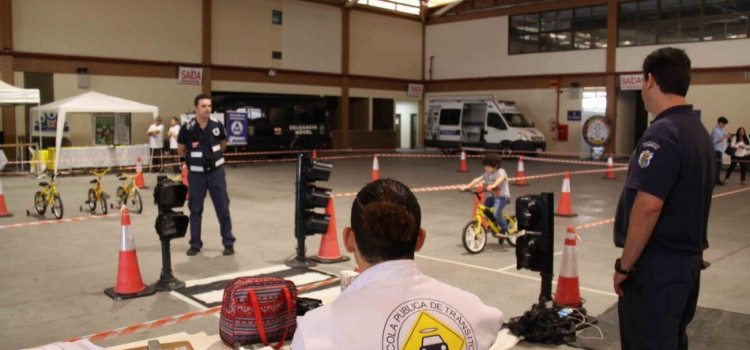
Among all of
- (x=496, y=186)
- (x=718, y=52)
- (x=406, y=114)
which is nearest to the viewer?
(x=496, y=186)

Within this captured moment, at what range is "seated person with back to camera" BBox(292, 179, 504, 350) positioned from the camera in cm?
195

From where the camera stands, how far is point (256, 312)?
320 cm

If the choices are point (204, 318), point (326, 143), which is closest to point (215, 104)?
point (326, 143)

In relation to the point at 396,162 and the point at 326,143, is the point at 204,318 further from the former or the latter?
the point at 326,143

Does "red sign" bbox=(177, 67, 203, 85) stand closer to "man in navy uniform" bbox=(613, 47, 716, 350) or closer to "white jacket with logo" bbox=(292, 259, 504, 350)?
"man in navy uniform" bbox=(613, 47, 716, 350)

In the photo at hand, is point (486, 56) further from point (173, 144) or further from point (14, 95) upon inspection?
point (14, 95)

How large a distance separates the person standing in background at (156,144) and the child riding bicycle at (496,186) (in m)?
15.5

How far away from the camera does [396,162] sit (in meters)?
26.7

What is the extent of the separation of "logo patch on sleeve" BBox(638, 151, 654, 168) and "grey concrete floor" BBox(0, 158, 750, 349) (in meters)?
2.43

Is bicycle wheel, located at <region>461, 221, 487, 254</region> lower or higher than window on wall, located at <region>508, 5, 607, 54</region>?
lower

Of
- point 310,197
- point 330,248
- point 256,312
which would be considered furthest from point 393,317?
point 330,248

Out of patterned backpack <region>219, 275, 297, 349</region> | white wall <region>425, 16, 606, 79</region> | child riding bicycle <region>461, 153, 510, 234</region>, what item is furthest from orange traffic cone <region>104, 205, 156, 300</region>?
white wall <region>425, 16, 606, 79</region>

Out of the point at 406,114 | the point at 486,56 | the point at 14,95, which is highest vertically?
the point at 486,56

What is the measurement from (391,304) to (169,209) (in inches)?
206
